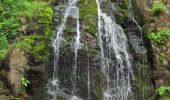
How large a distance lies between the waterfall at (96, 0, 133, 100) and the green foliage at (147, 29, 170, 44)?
1240 mm

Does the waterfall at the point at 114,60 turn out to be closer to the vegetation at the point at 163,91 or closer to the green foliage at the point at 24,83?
the vegetation at the point at 163,91

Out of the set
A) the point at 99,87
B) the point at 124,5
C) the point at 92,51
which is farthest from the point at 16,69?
the point at 124,5

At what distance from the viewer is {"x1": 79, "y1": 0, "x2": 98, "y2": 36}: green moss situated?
1050 centimetres

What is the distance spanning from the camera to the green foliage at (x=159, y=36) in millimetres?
11734

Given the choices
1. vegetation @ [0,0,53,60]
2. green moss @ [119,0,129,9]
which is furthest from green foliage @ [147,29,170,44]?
vegetation @ [0,0,53,60]

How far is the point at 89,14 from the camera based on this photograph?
35.8 feet

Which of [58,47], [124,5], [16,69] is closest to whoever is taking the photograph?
[16,69]

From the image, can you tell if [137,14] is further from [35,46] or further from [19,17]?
[19,17]

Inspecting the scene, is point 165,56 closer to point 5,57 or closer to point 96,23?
point 96,23

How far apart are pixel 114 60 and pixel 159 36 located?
93.5 inches

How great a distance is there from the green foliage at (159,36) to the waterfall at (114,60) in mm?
1240

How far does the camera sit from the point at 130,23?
11.3 m

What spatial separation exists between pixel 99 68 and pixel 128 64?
1075 mm

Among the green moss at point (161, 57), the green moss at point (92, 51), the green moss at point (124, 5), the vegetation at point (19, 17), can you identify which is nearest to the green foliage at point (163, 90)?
the green moss at point (161, 57)
